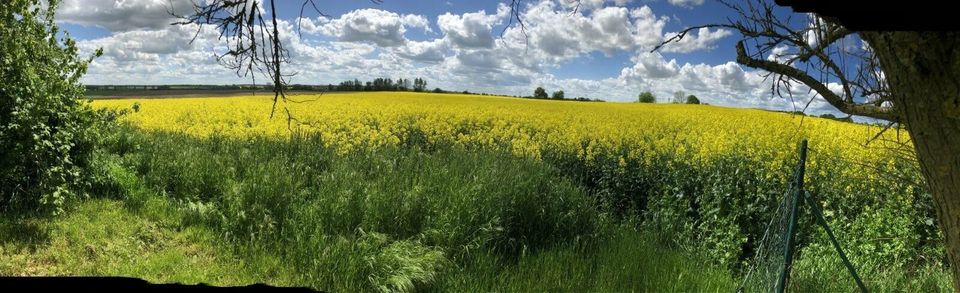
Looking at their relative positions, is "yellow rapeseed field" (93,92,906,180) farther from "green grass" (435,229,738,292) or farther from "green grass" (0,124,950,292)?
"green grass" (435,229,738,292)

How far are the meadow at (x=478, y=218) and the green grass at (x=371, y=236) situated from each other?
0.02m

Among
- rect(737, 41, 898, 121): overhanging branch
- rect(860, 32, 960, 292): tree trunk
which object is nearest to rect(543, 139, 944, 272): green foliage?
rect(737, 41, 898, 121): overhanging branch

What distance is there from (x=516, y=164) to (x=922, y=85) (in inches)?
290

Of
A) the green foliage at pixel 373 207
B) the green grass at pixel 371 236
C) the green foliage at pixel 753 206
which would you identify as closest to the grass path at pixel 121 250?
the green grass at pixel 371 236

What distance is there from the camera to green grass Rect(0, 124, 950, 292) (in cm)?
610

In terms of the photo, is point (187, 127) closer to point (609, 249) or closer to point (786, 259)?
point (609, 249)

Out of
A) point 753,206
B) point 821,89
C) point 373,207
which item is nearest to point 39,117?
point 373,207

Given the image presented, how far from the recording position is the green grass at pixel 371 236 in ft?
20.0

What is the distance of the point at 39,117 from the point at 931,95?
26.9 ft

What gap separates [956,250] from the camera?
1.76 meters

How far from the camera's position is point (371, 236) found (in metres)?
6.49

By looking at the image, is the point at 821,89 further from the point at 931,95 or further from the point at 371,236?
the point at 371,236

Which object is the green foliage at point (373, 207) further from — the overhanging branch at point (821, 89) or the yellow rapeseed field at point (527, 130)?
the overhanging branch at point (821, 89)

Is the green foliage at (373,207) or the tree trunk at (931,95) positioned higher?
the tree trunk at (931,95)
